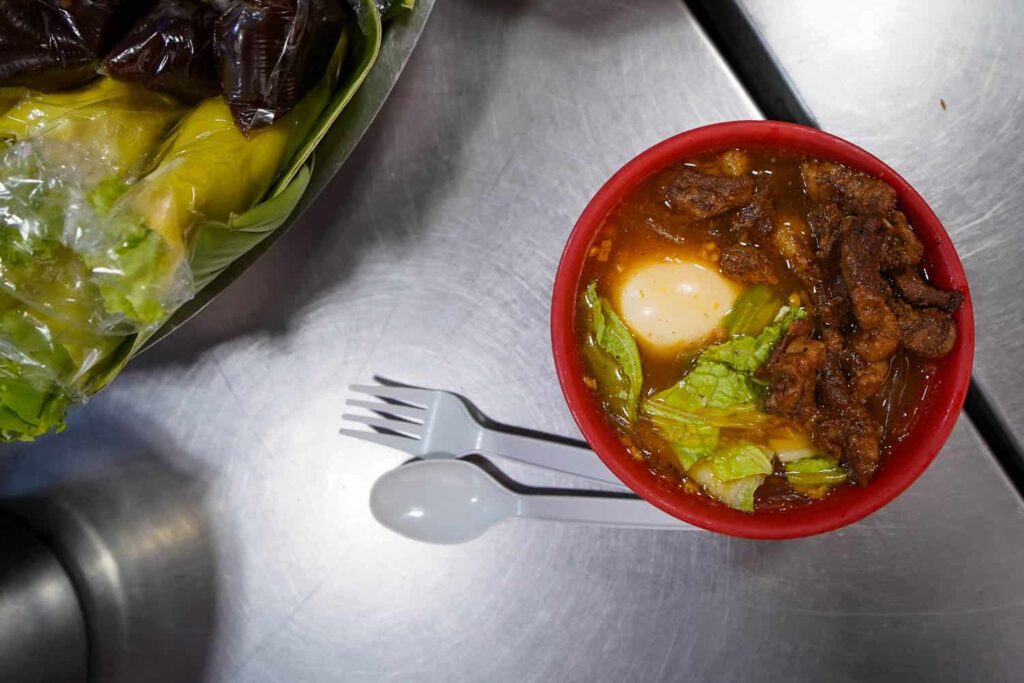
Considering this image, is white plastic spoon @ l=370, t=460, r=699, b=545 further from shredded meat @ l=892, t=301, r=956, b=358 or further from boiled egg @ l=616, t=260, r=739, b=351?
shredded meat @ l=892, t=301, r=956, b=358

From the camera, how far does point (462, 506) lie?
1574 mm

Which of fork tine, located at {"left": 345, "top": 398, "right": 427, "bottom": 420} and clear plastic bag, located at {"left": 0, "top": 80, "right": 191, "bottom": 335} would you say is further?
fork tine, located at {"left": 345, "top": 398, "right": 427, "bottom": 420}

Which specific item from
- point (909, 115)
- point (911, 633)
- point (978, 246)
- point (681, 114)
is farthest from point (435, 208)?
point (911, 633)

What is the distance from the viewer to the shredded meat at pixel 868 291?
123 cm

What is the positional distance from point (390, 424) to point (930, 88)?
1.22m

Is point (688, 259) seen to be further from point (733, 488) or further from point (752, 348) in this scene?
point (733, 488)

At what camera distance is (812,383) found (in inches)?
49.3

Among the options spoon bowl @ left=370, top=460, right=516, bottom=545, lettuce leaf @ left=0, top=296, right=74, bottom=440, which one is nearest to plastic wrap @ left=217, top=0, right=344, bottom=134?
lettuce leaf @ left=0, top=296, right=74, bottom=440

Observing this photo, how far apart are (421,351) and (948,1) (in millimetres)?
1215

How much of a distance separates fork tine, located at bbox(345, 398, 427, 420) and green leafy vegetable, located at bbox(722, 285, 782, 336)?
62 centimetres

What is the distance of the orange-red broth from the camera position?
1.31m

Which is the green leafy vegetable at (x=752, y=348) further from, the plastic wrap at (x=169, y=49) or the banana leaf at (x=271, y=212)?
the plastic wrap at (x=169, y=49)

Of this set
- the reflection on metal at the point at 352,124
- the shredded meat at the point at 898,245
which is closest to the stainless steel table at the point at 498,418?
the reflection on metal at the point at 352,124

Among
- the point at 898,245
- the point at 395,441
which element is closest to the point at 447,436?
the point at 395,441
